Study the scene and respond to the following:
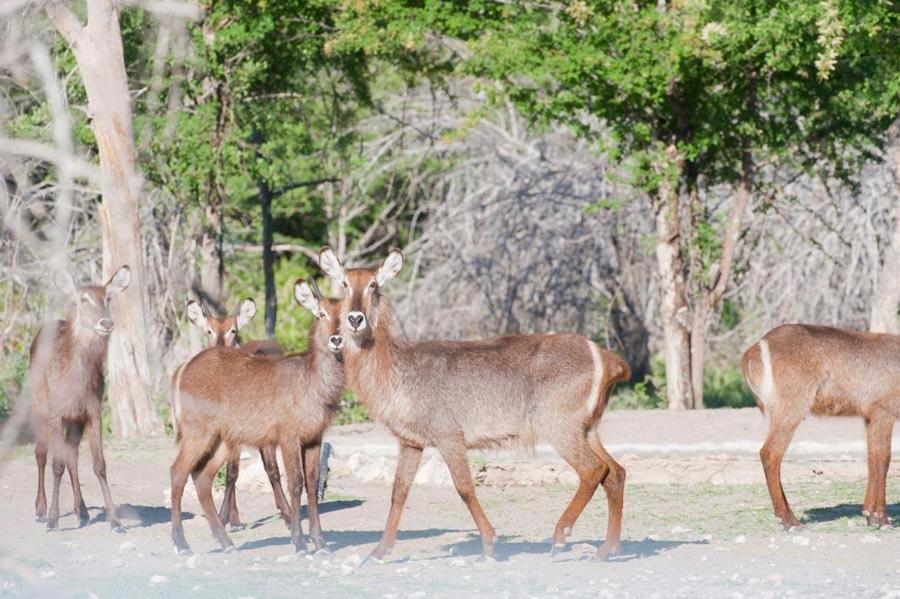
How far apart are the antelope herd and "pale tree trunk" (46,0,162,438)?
10.9ft

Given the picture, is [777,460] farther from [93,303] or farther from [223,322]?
[93,303]

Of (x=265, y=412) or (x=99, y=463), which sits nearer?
(x=265, y=412)

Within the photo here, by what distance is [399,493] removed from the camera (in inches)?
327

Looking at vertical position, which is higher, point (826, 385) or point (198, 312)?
point (198, 312)

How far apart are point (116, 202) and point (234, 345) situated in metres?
2.61

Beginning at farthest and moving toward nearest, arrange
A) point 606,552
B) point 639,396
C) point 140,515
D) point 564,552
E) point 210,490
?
point 639,396 → point 140,515 → point 210,490 → point 564,552 → point 606,552

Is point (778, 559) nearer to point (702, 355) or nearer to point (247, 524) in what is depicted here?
point (247, 524)

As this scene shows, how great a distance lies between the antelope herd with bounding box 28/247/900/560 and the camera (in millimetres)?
8414

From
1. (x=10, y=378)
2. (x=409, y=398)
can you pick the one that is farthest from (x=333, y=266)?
(x=10, y=378)

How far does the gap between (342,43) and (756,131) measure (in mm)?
5083

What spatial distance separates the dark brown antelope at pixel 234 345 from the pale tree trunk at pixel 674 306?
7.44 meters

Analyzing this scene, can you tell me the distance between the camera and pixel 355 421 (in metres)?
18.3

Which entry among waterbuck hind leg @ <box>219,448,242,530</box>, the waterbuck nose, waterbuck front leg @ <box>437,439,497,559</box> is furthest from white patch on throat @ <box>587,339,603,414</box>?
waterbuck hind leg @ <box>219,448,242,530</box>

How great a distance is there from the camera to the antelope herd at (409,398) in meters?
8.41
